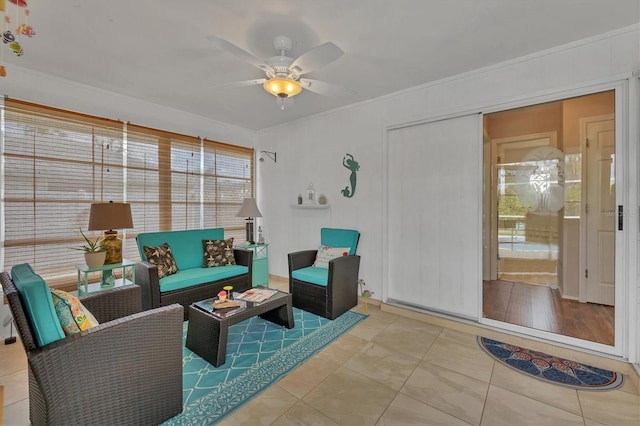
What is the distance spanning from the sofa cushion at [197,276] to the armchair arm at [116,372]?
4.56ft

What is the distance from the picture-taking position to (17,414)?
176 centimetres

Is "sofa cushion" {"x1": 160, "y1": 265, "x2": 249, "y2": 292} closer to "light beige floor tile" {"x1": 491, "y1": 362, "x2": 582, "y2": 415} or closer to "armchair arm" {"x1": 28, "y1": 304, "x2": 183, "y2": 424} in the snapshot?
"armchair arm" {"x1": 28, "y1": 304, "x2": 183, "y2": 424}

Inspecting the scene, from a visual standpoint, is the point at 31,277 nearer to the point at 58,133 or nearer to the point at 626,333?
the point at 58,133

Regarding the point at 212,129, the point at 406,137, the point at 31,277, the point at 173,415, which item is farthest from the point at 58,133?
the point at 406,137

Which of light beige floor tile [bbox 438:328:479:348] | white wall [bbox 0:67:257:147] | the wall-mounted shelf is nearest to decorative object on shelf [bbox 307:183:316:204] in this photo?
the wall-mounted shelf

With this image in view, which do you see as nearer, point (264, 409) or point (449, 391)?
point (264, 409)

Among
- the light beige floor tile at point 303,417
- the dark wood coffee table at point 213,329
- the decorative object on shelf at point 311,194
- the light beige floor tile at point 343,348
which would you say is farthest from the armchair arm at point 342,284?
the light beige floor tile at point 303,417

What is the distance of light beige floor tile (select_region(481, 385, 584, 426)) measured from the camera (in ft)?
5.67

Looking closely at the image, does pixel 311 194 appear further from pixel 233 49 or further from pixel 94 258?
pixel 94 258

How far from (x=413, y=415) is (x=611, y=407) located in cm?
131

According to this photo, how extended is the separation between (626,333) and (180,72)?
4.53m

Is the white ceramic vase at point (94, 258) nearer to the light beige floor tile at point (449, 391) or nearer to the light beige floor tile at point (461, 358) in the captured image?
the light beige floor tile at point (449, 391)

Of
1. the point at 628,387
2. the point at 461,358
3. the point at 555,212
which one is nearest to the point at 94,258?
the point at 461,358

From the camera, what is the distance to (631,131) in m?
2.16
